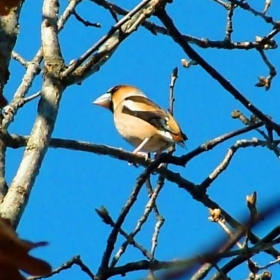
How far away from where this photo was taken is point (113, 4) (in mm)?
3703

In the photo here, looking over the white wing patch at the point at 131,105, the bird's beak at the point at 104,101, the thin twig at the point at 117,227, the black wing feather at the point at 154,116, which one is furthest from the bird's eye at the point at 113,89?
the thin twig at the point at 117,227

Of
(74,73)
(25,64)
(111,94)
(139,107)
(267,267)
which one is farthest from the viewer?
(111,94)

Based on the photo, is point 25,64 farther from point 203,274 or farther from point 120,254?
point 203,274

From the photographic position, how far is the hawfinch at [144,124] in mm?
6199

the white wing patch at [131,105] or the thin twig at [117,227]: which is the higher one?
the white wing patch at [131,105]

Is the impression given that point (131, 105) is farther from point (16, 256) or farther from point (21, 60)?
point (16, 256)

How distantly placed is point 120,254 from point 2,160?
0.54 meters

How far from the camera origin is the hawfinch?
6199mm

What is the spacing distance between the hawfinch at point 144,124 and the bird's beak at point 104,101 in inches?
0.5

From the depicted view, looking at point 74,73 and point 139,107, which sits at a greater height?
point 139,107

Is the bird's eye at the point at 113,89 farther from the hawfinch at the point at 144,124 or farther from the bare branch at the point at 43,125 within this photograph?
the bare branch at the point at 43,125

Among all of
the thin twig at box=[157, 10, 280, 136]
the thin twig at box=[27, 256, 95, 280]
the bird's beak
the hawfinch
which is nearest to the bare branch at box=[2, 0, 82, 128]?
the thin twig at box=[27, 256, 95, 280]

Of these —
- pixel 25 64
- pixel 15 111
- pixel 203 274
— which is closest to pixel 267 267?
pixel 203 274

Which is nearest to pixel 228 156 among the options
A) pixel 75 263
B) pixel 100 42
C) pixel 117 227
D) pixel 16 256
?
pixel 100 42
